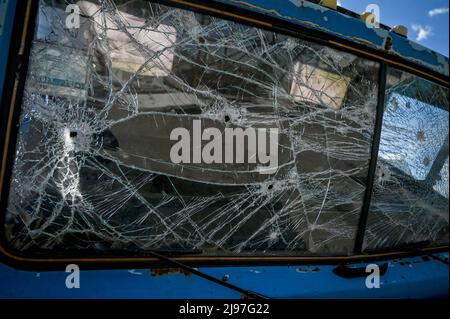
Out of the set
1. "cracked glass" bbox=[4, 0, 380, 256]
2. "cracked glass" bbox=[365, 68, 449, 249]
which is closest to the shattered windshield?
"cracked glass" bbox=[4, 0, 380, 256]

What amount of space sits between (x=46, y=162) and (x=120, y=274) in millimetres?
561

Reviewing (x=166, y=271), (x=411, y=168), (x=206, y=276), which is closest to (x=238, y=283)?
(x=206, y=276)

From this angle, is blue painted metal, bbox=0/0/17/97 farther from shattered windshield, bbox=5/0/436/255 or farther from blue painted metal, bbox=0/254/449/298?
blue painted metal, bbox=0/254/449/298

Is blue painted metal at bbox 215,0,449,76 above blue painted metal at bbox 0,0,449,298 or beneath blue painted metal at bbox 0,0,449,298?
above

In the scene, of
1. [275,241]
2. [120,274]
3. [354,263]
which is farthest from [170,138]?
[354,263]

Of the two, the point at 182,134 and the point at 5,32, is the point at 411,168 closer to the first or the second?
the point at 182,134

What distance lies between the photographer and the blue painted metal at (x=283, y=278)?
105 centimetres

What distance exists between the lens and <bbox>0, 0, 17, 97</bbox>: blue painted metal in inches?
39.2

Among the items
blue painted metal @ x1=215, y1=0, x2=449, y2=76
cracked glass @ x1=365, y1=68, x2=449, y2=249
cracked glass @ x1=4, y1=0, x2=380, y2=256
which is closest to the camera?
cracked glass @ x1=4, y1=0, x2=380, y2=256

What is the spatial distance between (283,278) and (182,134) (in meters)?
0.87

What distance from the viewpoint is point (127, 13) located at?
1163 millimetres

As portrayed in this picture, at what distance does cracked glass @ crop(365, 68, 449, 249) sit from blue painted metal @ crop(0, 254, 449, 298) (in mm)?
217

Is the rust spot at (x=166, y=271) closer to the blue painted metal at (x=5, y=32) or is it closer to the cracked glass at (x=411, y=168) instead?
the blue painted metal at (x=5, y=32)

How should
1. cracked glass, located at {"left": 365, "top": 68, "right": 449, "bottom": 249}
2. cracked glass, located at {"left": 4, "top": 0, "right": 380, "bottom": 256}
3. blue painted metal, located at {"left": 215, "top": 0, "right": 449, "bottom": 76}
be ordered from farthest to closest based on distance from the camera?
cracked glass, located at {"left": 365, "top": 68, "right": 449, "bottom": 249}
blue painted metal, located at {"left": 215, "top": 0, "right": 449, "bottom": 76}
cracked glass, located at {"left": 4, "top": 0, "right": 380, "bottom": 256}
